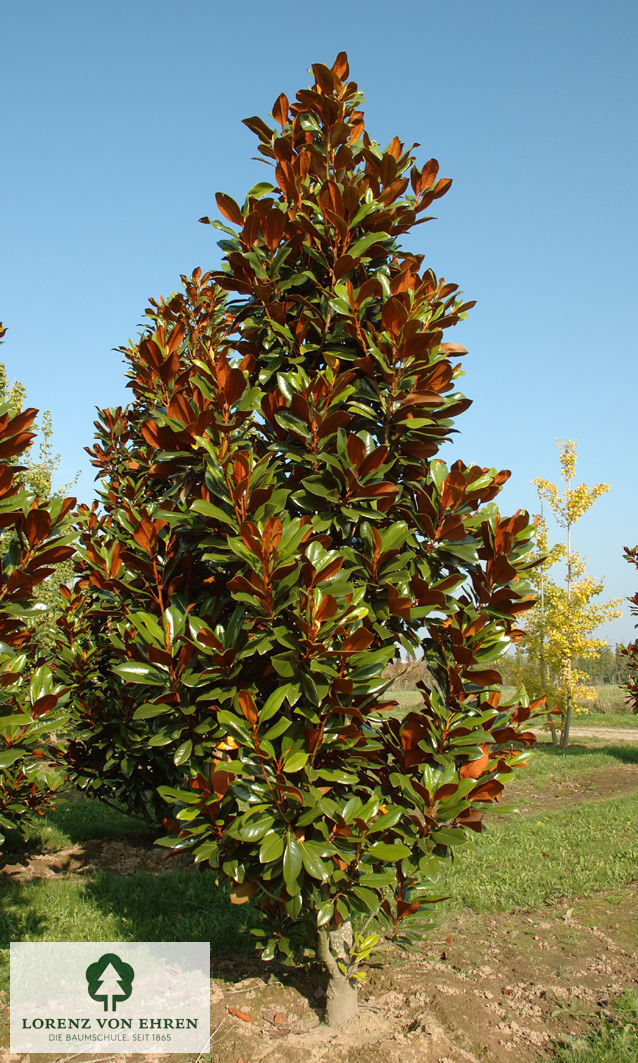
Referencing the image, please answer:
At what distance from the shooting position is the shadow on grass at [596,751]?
1427 centimetres

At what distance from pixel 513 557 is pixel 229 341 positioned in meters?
1.94

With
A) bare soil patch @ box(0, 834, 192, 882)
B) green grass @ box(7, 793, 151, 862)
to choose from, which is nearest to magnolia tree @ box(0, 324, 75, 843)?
bare soil patch @ box(0, 834, 192, 882)

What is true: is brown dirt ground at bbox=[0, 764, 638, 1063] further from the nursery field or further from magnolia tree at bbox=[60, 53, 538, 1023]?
magnolia tree at bbox=[60, 53, 538, 1023]

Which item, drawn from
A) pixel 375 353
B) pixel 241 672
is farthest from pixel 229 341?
pixel 241 672

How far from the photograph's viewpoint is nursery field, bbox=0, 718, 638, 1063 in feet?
11.1

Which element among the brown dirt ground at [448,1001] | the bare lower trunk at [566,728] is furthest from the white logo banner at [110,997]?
the bare lower trunk at [566,728]

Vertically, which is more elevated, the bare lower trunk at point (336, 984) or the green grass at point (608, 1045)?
the bare lower trunk at point (336, 984)

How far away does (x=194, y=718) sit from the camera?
3.23 meters

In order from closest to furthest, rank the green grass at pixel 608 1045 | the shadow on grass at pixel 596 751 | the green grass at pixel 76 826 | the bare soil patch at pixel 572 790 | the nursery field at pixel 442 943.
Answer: the green grass at pixel 608 1045
the nursery field at pixel 442 943
the green grass at pixel 76 826
the bare soil patch at pixel 572 790
the shadow on grass at pixel 596 751

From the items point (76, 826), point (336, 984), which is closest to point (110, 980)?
point (336, 984)

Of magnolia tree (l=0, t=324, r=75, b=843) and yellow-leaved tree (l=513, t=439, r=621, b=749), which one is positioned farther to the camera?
A: yellow-leaved tree (l=513, t=439, r=621, b=749)

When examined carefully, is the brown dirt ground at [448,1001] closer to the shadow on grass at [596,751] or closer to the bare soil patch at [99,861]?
the bare soil patch at [99,861]

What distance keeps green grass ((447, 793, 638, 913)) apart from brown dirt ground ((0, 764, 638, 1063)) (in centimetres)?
40

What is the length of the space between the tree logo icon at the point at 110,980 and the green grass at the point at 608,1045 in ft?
7.51
